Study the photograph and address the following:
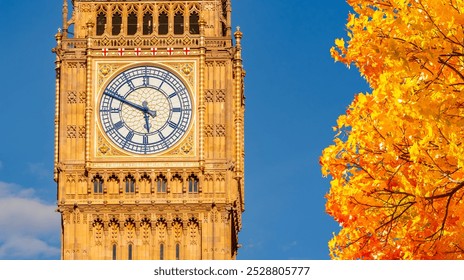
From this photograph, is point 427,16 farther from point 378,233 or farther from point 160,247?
point 160,247

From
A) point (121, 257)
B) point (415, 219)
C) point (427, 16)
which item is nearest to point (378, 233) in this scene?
point (415, 219)

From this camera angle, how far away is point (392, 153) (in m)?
35.4

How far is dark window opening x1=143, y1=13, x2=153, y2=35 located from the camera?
311ft

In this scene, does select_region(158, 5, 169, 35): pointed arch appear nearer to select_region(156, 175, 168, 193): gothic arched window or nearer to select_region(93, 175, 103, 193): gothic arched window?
select_region(156, 175, 168, 193): gothic arched window

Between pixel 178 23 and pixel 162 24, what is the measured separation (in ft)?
3.20

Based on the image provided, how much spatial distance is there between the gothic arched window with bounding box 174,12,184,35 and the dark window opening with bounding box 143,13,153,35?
139 cm

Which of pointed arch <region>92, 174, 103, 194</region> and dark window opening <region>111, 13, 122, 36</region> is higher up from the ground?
dark window opening <region>111, 13, 122, 36</region>

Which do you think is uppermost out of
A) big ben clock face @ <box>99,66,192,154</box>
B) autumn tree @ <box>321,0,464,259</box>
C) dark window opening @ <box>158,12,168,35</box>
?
dark window opening @ <box>158,12,168,35</box>

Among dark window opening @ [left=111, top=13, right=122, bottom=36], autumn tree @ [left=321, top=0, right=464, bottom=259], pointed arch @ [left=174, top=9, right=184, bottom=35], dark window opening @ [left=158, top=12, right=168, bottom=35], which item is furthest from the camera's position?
dark window opening @ [left=111, top=13, right=122, bottom=36]

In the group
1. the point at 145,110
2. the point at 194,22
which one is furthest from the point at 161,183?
the point at 194,22

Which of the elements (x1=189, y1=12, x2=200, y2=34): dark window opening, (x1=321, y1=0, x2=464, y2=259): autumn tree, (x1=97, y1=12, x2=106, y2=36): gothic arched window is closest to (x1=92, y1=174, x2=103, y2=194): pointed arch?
(x1=97, y1=12, x2=106, y2=36): gothic arched window

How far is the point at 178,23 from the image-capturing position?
312 ft

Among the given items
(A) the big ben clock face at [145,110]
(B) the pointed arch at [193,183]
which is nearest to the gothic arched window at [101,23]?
(A) the big ben clock face at [145,110]

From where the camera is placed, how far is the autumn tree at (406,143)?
34.5 meters
